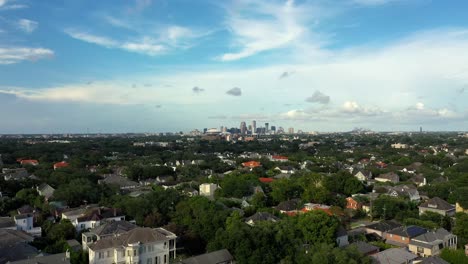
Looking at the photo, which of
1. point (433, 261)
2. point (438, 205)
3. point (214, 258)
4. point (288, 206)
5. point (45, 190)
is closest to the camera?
point (433, 261)

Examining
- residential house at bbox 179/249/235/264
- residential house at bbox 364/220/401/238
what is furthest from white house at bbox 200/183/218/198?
residential house at bbox 179/249/235/264

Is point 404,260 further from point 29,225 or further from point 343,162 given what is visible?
point 343,162

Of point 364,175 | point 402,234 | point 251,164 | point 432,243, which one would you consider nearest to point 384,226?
point 402,234

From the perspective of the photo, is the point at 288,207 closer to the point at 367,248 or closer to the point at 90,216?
the point at 367,248

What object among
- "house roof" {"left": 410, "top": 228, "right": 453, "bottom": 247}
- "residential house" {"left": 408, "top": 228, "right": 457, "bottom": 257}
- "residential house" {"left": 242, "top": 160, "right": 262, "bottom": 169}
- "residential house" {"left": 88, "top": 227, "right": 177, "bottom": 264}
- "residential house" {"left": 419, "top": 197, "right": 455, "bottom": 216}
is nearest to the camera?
"residential house" {"left": 88, "top": 227, "right": 177, "bottom": 264}

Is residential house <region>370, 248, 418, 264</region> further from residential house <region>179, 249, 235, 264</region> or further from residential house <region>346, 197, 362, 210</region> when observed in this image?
residential house <region>346, 197, 362, 210</region>

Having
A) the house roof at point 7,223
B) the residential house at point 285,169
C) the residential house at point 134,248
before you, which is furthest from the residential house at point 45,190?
the residential house at point 285,169
